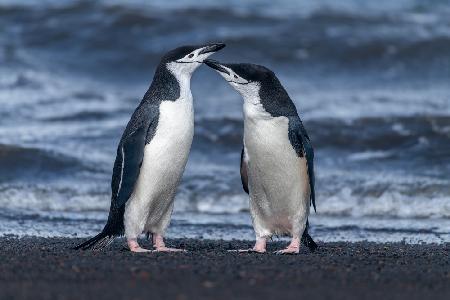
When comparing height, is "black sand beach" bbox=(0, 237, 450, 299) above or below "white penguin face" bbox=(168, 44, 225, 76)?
below

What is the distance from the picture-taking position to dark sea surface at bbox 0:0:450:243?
11.7 m

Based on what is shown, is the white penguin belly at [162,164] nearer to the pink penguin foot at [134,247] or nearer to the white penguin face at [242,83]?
the pink penguin foot at [134,247]

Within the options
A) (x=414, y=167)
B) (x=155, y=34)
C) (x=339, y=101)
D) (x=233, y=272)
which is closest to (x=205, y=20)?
(x=155, y=34)

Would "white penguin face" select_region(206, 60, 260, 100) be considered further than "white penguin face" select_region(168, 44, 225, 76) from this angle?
No

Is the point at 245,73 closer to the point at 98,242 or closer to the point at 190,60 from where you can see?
the point at 190,60

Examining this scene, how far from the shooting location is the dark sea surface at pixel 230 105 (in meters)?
11.7

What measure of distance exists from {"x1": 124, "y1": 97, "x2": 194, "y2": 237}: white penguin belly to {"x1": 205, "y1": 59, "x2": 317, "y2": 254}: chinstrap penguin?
0.45 meters

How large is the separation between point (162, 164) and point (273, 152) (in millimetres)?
812

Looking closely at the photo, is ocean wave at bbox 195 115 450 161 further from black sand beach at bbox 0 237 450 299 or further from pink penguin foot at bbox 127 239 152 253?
pink penguin foot at bbox 127 239 152 253

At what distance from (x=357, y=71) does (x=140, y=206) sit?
617 inches

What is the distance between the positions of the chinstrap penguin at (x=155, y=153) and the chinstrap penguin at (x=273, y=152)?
33 cm

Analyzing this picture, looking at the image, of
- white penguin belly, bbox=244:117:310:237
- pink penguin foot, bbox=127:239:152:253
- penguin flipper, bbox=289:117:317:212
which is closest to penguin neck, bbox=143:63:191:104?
white penguin belly, bbox=244:117:310:237

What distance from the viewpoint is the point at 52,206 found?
11.8 m

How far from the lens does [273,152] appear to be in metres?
7.95
